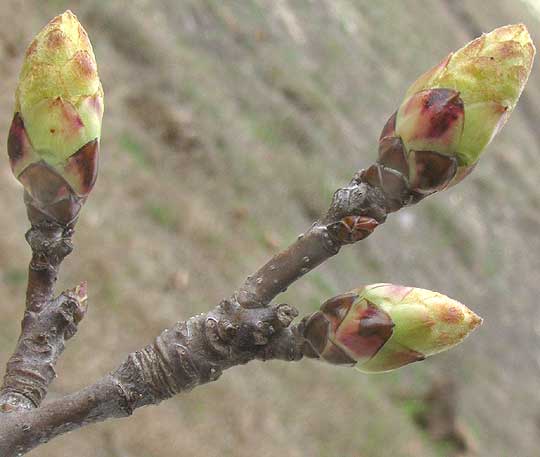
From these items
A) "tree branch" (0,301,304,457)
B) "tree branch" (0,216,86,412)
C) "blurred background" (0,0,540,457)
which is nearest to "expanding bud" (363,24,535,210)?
"tree branch" (0,301,304,457)

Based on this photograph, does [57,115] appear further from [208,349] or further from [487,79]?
[487,79]

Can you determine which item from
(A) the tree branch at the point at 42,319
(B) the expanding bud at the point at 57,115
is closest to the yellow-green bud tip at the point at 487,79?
(B) the expanding bud at the point at 57,115

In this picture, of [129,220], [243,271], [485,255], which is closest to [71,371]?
[129,220]

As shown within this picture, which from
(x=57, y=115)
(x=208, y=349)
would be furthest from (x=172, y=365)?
(x=57, y=115)

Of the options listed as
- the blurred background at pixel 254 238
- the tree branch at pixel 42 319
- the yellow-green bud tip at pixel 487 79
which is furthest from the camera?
the blurred background at pixel 254 238

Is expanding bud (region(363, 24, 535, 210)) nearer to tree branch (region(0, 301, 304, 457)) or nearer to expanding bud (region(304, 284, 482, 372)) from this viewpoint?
expanding bud (region(304, 284, 482, 372))

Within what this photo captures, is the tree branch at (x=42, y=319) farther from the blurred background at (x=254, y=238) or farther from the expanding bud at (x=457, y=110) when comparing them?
the blurred background at (x=254, y=238)
